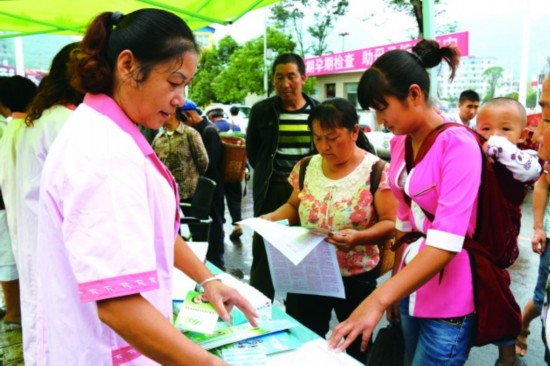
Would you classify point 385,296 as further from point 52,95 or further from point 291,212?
point 52,95

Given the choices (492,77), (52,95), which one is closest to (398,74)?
(52,95)

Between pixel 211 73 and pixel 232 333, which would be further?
pixel 211 73

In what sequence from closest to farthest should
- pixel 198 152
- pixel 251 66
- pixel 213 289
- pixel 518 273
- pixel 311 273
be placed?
pixel 213 289 < pixel 311 273 < pixel 198 152 < pixel 518 273 < pixel 251 66

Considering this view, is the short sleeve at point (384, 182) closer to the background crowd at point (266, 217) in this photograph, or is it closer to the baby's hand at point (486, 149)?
the background crowd at point (266, 217)

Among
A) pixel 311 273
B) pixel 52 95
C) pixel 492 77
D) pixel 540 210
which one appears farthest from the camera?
pixel 492 77

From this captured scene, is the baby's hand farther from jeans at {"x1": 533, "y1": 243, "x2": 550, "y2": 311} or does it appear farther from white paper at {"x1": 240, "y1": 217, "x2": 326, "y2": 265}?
jeans at {"x1": 533, "y1": 243, "x2": 550, "y2": 311}

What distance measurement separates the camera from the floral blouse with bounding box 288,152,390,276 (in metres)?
1.84

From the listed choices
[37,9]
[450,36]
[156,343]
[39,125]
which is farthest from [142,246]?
[450,36]

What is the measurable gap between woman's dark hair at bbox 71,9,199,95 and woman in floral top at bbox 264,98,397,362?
1.09m

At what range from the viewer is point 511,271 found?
4070 millimetres

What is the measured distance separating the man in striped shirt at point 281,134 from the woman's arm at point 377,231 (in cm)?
121

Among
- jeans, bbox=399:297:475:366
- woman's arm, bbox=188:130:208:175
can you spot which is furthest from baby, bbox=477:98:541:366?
woman's arm, bbox=188:130:208:175

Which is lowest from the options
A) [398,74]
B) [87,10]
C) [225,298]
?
[225,298]

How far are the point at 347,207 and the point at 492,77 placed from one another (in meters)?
17.9
